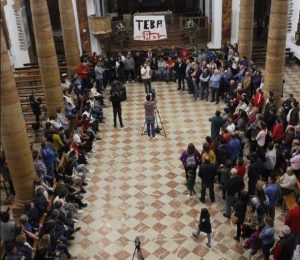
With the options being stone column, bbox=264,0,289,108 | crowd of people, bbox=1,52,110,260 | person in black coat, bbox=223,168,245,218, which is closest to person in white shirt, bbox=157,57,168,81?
crowd of people, bbox=1,52,110,260

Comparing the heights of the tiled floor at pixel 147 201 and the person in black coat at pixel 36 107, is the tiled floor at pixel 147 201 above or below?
below

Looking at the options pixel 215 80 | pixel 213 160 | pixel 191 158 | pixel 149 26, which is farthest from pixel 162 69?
pixel 213 160

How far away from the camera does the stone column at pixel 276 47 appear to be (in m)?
12.5

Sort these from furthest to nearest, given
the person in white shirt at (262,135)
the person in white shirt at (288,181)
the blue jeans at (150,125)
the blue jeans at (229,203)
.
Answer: the blue jeans at (150,125), the person in white shirt at (262,135), the blue jeans at (229,203), the person in white shirt at (288,181)

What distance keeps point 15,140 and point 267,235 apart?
550 cm

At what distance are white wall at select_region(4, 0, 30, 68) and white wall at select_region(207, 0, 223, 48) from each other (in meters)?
9.10

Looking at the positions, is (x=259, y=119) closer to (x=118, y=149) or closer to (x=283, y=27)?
(x=283, y=27)

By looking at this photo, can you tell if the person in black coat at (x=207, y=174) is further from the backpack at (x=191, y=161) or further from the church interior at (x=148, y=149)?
the backpack at (x=191, y=161)

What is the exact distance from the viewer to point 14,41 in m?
20.2

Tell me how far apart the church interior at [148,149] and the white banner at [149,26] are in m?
0.04

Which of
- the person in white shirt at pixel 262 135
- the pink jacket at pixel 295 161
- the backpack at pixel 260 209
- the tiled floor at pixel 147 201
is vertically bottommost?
the tiled floor at pixel 147 201

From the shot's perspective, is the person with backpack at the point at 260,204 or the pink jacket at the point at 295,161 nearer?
the person with backpack at the point at 260,204

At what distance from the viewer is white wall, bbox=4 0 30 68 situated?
19422mm

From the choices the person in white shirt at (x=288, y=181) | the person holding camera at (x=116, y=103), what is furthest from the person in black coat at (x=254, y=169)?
the person holding camera at (x=116, y=103)
